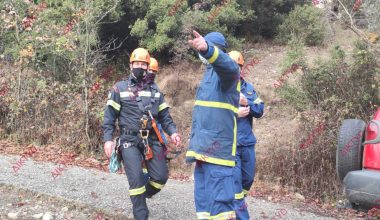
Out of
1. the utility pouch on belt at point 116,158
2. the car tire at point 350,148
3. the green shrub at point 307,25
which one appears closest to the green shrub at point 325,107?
the car tire at point 350,148

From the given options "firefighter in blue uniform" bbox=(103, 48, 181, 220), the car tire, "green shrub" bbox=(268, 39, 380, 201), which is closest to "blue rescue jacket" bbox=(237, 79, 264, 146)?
"firefighter in blue uniform" bbox=(103, 48, 181, 220)

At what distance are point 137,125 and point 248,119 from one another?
4.19ft

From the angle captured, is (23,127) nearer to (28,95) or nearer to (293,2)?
(28,95)

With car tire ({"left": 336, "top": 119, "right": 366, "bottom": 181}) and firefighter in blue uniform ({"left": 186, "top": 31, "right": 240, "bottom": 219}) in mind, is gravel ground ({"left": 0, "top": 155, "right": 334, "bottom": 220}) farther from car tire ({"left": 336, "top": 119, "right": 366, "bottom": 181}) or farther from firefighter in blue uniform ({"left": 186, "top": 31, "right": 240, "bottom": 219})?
firefighter in blue uniform ({"left": 186, "top": 31, "right": 240, "bottom": 219})

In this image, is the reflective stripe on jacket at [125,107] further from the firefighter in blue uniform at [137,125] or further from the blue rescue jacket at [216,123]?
the blue rescue jacket at [216,123]

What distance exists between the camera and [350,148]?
4746 millimetres

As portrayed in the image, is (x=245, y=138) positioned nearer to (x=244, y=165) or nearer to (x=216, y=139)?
(x=244, y=165)

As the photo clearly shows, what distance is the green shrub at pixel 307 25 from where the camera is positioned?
666 inches

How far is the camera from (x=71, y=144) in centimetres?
947

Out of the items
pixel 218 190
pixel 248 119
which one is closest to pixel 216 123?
pixel 218 190

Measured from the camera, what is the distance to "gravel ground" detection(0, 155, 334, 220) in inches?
217

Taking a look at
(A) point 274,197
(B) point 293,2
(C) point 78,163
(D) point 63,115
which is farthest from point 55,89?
(B) point 293,2

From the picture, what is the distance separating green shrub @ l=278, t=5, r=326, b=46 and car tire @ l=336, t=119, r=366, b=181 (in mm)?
12264

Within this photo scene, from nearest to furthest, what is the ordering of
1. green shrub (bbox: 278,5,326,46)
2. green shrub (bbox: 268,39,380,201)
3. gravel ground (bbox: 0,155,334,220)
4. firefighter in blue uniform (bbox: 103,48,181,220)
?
1. firefighter in blue uniform (bbox: 103,48,181,220)
2. gravel ground (bbox: 0,155,334,220)
3. green shrub (bbox: 268,39,380,201)
4. green shrub (bbox: 278,5,326,46)
